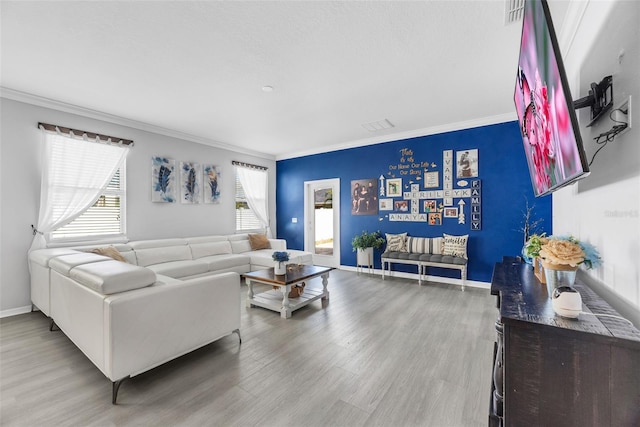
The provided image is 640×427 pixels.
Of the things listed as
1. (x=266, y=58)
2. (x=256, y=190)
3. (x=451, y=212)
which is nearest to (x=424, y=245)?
(x=451, y=212)

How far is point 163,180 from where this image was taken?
15.9ft

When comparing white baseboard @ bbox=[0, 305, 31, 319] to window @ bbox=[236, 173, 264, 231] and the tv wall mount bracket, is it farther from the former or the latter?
the tv wall mount bracket

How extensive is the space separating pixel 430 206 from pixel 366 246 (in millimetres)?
1392

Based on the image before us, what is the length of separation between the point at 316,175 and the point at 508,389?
5735 millimetres

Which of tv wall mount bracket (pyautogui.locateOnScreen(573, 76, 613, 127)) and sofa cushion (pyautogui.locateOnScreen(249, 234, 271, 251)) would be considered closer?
tv wall mount bracket (pyautogui.locateOnScreen(573, 76, 613, 127))

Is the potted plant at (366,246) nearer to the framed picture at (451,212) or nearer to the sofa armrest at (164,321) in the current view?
the framed picture at (451,212)

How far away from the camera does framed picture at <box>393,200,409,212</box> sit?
5277mm

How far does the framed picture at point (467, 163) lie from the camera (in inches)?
180

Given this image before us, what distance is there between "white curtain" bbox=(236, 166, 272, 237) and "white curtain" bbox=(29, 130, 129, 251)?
2.48 meters

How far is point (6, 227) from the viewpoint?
3.39 meters

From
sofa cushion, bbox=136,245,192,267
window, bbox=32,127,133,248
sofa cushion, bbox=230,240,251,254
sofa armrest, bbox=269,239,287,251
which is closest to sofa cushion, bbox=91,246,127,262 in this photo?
sofa cushion, bbox=136,245,192,267

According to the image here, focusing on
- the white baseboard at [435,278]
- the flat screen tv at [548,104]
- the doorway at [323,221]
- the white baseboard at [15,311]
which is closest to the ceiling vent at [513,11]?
the flat screen tv at [548,104]

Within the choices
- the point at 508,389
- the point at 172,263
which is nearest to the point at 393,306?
the point at 508,389

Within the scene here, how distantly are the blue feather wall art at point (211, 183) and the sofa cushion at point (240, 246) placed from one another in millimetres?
970
